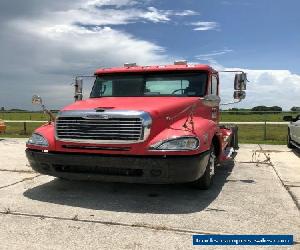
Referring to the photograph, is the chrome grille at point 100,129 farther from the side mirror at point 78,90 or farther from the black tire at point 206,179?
the side mirror at point 78,90

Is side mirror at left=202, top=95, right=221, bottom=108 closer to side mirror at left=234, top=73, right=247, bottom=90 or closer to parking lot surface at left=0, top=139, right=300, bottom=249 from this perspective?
side mirror at left=234, top=73, right=247, bottom=90

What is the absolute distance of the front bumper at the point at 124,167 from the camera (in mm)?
6430

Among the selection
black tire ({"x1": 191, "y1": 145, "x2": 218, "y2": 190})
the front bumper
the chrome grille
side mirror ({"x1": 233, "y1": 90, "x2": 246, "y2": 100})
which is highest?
side mirror ({"x1": 233, "y1": 90, "x2": 246, "y2": 100})

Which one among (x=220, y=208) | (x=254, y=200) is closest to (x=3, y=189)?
(x=220, y=208)

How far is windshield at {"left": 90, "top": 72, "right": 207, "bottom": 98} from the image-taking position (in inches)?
320

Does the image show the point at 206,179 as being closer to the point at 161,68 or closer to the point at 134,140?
the point at 134,140

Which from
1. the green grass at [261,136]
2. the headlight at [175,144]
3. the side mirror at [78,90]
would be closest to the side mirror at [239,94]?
the headlight at [175,144]

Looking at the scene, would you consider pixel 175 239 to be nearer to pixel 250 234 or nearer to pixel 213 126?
pixel 250 234

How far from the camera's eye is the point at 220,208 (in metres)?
6.36

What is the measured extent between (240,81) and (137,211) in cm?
390

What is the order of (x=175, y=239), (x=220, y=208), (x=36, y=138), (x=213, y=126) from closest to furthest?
(x=175, y=239) < (x=220, y=208) < (x=36, y=138) < (x=213, y=126)

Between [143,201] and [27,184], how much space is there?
2.52 metres

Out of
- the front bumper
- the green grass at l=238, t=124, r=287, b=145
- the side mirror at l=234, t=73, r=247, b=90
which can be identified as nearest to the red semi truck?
the front bumper

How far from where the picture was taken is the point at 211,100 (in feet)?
27.2
